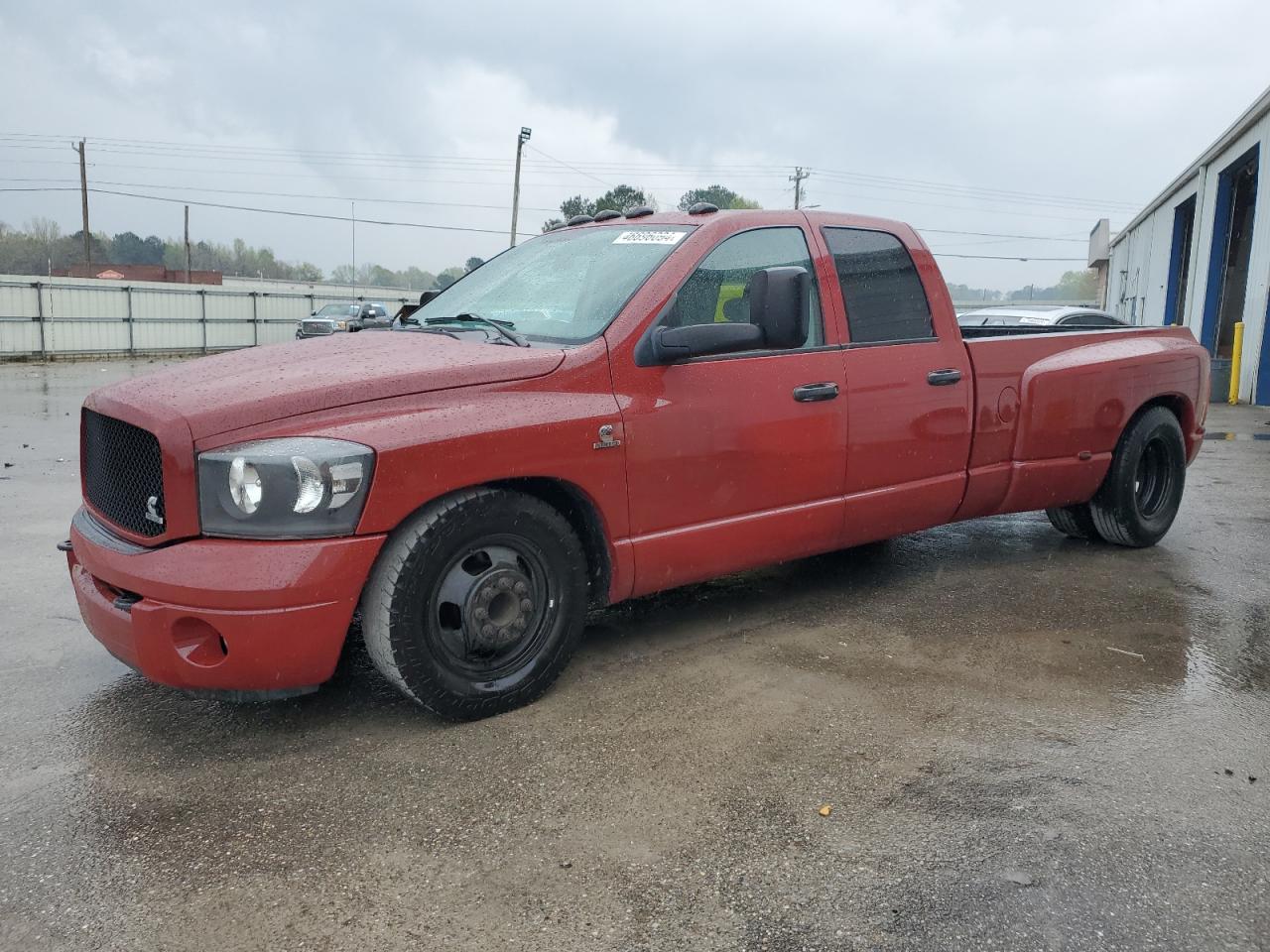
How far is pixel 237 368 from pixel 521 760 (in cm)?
161

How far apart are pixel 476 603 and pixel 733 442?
1196 mm

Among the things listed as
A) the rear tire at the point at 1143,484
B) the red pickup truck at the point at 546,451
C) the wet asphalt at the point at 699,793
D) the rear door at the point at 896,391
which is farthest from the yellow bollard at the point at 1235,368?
the rear door at the point at 896,391

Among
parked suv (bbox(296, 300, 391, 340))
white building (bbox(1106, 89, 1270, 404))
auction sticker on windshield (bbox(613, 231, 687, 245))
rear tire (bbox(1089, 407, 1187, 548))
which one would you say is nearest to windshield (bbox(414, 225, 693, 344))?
auction sticker on windshield (bbox(613, 231, 687, 245))

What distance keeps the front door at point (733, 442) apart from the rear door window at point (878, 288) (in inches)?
8.2

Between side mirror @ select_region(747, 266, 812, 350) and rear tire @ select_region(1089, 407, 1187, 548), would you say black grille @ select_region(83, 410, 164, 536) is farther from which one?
rear tire @ select_region(1089, 407, 1187, 548)

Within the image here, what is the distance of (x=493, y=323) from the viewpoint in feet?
12.4

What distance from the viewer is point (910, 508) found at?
4508 millimetres

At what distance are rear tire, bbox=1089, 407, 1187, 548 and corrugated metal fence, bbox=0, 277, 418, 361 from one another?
27.7 metres

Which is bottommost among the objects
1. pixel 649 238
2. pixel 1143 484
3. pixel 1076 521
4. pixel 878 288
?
pixel 1076 521

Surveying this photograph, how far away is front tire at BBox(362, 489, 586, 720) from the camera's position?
3018 mm

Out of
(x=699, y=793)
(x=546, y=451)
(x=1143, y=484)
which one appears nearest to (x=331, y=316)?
(x=1143, y=484)

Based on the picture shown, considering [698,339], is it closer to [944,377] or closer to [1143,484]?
[944,377]

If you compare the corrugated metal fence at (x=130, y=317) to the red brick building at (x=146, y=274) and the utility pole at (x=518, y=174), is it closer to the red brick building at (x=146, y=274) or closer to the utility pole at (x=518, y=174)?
the utility pole at (x=518, y=174)

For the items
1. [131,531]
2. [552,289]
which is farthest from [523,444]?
[131,531]
